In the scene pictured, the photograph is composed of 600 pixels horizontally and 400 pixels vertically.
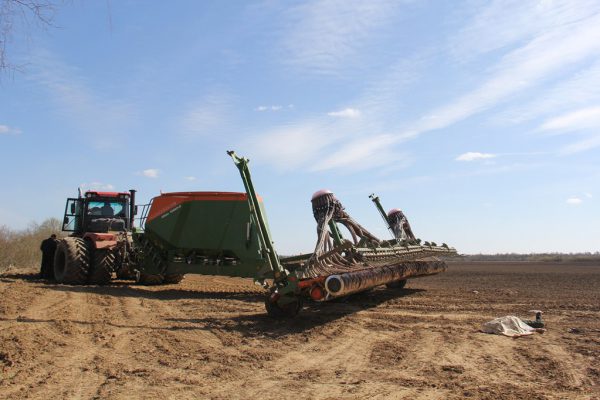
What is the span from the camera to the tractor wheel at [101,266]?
489 inches

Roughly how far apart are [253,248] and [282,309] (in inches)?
116

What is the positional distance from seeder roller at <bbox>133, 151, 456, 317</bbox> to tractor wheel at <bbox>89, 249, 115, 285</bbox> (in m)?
0.78

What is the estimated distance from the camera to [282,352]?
225 inches

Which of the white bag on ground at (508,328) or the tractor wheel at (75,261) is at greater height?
the tractor wheel at (75,261)

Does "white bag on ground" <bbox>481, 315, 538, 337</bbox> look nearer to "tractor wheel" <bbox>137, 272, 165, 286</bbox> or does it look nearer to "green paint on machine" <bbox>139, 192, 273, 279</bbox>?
"green paint on machine" <bbox>139, 192, 273, 279</bbox>

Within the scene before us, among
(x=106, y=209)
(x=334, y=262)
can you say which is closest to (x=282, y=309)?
(x=334, y=262)

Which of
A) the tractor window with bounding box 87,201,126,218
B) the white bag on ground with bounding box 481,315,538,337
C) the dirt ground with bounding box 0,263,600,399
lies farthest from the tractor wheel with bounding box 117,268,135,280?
the white bag on ground with bounding box 481,315,538,337

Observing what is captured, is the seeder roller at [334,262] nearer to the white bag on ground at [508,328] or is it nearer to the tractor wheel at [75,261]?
the white bag on ground at [508,328]

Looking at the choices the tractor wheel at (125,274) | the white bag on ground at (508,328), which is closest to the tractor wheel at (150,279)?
the tractor wheel at (125,274)

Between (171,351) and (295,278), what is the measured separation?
2.06m

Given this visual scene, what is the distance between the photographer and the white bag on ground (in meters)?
6.80

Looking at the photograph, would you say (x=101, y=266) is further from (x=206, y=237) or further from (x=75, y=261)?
(x=206, y=237)

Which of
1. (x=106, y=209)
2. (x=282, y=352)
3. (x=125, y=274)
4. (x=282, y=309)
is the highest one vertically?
(x=106, y=209)

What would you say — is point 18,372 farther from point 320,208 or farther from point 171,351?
point 320,208
